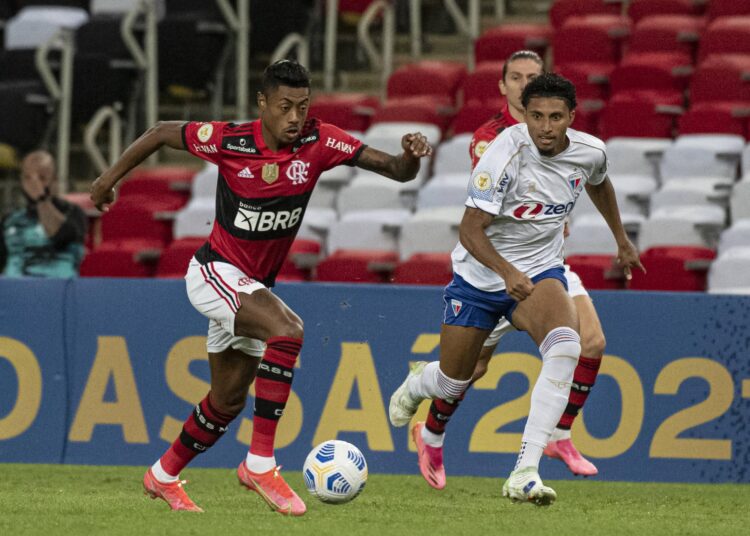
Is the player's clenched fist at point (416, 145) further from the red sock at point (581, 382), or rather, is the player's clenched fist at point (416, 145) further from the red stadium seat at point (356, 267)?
the red stadium seat at point (356, 267)

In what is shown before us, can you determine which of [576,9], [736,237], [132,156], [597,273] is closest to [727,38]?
[576,9]

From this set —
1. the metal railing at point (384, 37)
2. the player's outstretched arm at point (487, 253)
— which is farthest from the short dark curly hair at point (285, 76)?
the metal railing at point (384, 37)

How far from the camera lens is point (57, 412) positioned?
9.88 metres

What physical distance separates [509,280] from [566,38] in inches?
247

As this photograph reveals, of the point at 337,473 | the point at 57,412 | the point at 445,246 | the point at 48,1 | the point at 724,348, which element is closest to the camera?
the point at 337,473

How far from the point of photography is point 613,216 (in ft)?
26.9

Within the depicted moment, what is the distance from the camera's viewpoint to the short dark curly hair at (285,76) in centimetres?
716

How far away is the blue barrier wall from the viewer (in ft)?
30.5

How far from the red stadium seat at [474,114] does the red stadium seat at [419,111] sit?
30 cm

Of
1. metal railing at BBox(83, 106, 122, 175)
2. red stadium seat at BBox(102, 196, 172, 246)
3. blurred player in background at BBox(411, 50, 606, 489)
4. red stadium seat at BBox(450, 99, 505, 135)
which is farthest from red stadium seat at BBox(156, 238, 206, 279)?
blurred player in background at BBox(411, 50, 606, 489)

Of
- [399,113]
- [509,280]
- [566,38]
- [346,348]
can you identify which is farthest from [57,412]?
[566,38]

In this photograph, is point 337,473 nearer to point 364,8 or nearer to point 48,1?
point 364,8

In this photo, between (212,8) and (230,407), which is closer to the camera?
(230,407)

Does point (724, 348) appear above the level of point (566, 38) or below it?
below
